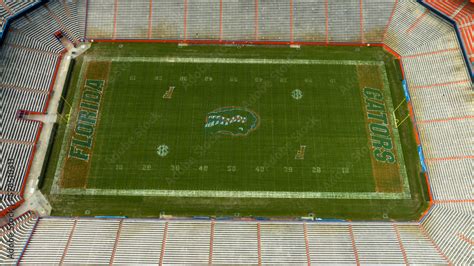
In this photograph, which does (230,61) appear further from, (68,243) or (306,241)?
(68,243)

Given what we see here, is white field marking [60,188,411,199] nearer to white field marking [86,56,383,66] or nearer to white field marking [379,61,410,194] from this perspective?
white field marking [379,61,410,194]

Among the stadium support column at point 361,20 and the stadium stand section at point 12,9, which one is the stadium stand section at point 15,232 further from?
the stadium support column at point 361,20

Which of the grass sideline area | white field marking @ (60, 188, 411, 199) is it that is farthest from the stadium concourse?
white field marking @ (60, 188, 411, 199)

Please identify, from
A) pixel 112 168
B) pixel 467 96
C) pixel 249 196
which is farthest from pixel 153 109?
pixel 467 96

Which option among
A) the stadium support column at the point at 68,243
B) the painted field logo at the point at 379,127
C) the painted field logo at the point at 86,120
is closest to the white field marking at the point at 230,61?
the painted field logo at the point at 86,120

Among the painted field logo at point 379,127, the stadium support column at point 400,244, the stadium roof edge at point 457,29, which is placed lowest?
the stadium support column at point 400,244
